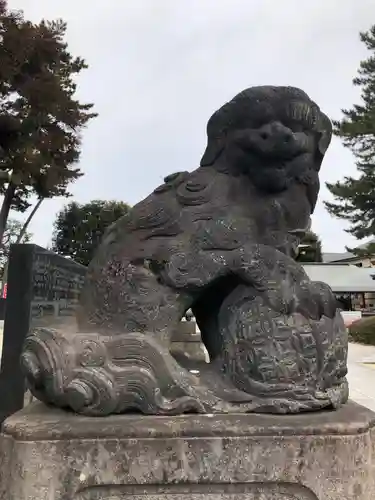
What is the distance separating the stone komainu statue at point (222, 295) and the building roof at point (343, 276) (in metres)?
25.8

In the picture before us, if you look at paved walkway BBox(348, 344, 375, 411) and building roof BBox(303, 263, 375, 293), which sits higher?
building roof BBox(303, 263, 375, 293)

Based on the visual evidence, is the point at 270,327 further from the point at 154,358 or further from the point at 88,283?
the point at 88,283

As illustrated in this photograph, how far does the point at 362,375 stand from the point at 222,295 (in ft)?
24.6

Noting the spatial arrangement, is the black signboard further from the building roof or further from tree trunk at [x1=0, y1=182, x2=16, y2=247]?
the building roof

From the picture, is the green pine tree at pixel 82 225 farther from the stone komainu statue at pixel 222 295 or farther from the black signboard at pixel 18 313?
the stone komainu statue at pixel 222 295

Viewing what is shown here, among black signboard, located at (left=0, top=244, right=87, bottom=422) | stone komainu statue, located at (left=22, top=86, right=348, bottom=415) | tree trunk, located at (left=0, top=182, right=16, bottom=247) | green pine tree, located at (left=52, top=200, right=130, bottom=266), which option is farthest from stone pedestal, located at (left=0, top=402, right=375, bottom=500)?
green pine tree, located at (left=52, top=200, right=130, bottom=266)

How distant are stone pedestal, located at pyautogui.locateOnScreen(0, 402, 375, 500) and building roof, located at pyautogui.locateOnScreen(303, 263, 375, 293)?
2620 centimetres

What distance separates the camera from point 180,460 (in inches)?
66.7

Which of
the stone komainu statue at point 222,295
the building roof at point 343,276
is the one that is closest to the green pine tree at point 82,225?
the building roof at point 343,276

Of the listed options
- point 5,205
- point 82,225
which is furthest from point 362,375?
point 82,225

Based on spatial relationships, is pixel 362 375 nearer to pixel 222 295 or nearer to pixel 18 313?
pixel 18 313

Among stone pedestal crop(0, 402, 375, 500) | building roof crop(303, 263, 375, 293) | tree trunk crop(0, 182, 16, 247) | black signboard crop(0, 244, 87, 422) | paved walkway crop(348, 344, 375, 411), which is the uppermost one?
tree trunk crop(0, 182, 16, 247)

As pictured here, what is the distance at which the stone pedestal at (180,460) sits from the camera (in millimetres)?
1669

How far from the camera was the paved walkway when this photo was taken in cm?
644
